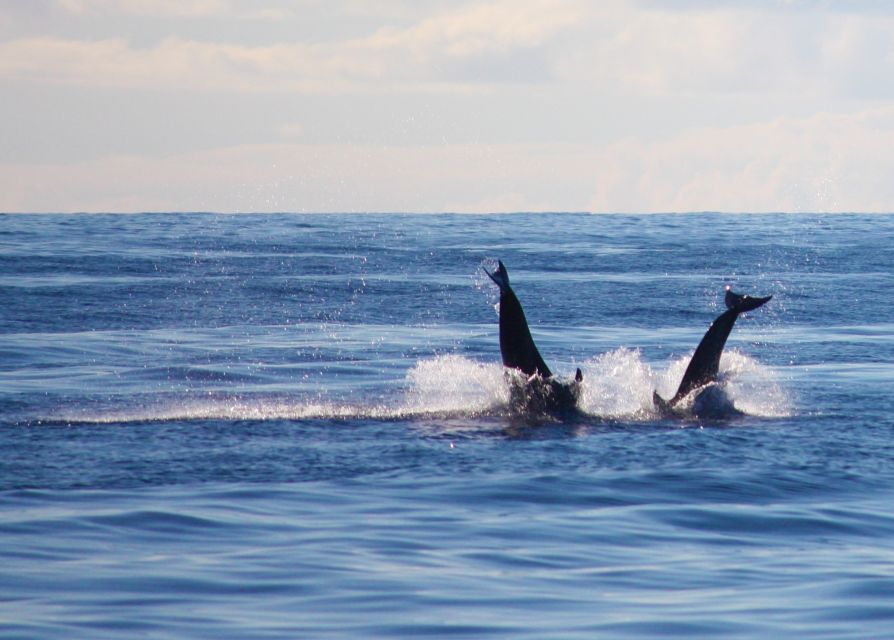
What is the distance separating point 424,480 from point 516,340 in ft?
17.4

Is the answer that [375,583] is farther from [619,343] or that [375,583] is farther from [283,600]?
[619,343]

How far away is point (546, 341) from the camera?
32.0 metres

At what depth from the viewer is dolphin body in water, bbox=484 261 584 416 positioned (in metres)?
20.8

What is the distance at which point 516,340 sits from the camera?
2098 cm

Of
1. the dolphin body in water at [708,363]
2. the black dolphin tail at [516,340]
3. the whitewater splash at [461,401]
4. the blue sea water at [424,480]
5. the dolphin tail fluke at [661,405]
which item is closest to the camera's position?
the blue sea water at [424,480]

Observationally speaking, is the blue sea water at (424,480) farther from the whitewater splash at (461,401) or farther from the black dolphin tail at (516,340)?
the black dolphin tail at (516,340)

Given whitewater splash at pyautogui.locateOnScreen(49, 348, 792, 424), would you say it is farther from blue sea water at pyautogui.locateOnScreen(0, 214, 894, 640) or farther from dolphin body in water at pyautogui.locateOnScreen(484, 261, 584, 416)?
dolphin body in water at pyautogui.locateOnScreen(484, 261, 584, 416)

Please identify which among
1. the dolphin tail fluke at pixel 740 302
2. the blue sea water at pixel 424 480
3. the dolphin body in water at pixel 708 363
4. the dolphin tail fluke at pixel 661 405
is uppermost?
the dolphin tail fluke at pixel 740 302

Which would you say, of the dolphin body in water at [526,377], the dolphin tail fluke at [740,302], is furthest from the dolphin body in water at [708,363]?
the dolphin body in water at [526,377]

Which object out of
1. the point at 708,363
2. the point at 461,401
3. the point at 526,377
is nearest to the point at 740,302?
the point at 708,363

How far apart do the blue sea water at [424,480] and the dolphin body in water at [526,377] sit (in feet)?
1.20

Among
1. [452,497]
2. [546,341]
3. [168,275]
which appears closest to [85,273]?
[168,275]

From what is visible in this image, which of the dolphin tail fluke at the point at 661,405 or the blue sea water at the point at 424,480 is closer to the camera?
the blue sea water at the point at 424,480

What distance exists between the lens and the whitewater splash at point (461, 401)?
67.0 ft
